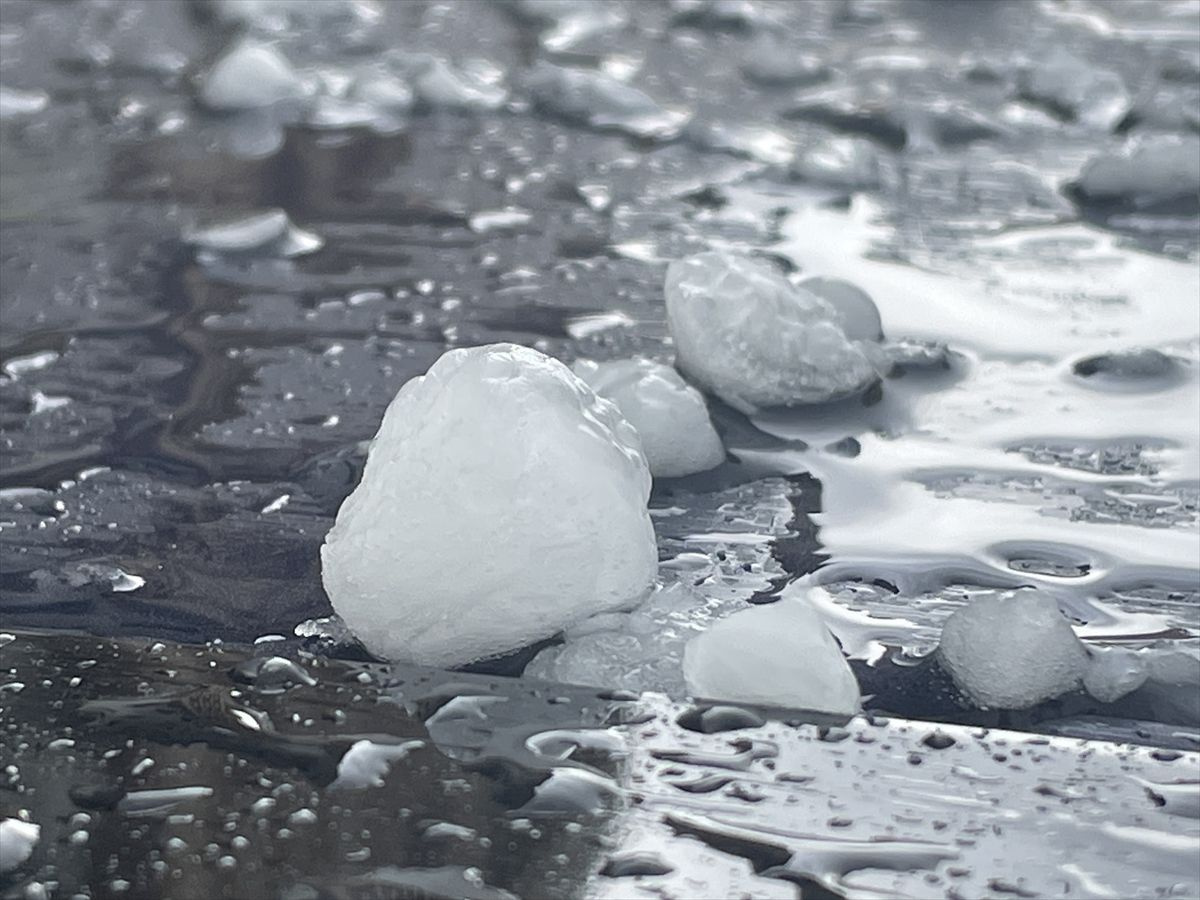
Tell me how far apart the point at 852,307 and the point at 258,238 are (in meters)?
0.87

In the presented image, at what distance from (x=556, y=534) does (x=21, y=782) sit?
0.44 m

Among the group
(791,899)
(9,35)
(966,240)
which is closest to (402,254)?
(966,240)

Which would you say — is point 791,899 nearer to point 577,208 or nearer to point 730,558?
point 730,558

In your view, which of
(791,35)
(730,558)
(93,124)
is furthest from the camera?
(791,35)

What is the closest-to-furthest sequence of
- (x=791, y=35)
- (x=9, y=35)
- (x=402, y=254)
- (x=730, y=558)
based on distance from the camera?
(x=730, y=558), (x=402, y=254), (x=9, y=35), (x=791, y=35)

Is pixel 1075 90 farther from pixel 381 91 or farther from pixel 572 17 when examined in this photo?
pixel 381 91

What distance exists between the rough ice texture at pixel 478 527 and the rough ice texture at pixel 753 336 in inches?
17.2

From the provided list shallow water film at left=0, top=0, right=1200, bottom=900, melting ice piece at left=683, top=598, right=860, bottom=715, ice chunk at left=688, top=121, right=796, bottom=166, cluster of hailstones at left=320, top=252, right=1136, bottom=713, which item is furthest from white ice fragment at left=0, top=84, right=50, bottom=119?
melting ice piece at left=683, top=598, right=860, bottom=715

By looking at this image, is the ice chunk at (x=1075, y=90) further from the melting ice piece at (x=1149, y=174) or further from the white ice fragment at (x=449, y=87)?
the white ice fragment at (x=449, y=87)

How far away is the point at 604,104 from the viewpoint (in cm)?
279

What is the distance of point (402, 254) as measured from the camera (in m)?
2.12

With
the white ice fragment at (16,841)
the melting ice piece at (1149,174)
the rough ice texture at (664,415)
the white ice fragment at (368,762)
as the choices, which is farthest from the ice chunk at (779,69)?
the white ice fragment at (16,841)

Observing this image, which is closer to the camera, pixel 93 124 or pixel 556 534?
pixel 556 534

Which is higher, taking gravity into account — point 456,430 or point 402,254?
point 456,430
